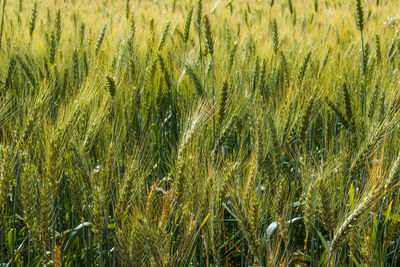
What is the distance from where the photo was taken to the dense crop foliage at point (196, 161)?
3.50ft

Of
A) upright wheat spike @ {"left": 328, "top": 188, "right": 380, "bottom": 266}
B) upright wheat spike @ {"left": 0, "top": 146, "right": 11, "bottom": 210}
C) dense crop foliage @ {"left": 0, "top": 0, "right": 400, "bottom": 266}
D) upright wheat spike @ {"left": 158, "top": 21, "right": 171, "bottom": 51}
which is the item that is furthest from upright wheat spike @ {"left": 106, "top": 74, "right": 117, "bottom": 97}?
upright wheat spike @ {"left": 328, "top": 188, "right": 380, "bottom": 266}

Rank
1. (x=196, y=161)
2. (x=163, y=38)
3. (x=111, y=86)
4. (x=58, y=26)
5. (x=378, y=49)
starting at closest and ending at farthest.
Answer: (x=196, y=161) < (x=111, y=86) < (x=378, y=49) < (x=58, y=26) < (x=163, y=38)

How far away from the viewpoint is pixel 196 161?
3.70 ft

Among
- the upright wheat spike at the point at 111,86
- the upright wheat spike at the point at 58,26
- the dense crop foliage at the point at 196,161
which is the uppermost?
the upright wheat spike at the point at 58,26

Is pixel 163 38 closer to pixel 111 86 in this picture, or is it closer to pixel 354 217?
pixel 111 86

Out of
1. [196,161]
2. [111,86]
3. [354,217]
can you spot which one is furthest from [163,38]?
[354,217]

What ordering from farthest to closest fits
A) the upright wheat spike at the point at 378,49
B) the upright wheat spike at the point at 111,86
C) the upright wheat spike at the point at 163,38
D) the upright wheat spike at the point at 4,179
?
1. the upright wheat spike at the point at 163,38
2. the upright wheat spike at the point at 378,49
3. the upright wheat spike at the point at 111,86
4. the upright wheat spike at the point at 4,179

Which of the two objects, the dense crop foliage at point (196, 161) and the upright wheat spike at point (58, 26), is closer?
the dense crop foliage at point (196, 161)

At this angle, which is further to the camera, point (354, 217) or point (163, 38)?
point (163, 38)

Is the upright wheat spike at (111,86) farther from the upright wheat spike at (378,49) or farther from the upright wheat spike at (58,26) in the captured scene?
the upright wheat spike at (378,49)

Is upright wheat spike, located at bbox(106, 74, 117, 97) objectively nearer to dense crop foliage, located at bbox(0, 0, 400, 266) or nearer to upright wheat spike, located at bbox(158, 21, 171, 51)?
dense crop foliage, located at bbox(0, 0, 400, 266)

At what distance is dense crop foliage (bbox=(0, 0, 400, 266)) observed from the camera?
1.07m

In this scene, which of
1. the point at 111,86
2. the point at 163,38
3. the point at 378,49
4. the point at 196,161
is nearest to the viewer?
the point at 196,161

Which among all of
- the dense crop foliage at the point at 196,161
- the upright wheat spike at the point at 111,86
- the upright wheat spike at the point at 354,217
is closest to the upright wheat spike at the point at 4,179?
the dense crop foliage at the point at 196,161
